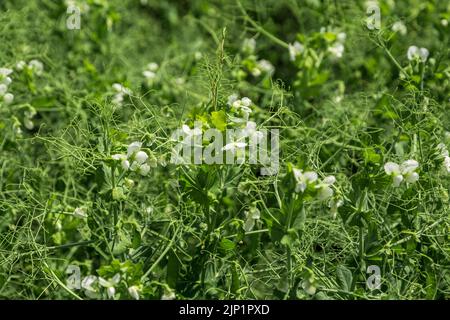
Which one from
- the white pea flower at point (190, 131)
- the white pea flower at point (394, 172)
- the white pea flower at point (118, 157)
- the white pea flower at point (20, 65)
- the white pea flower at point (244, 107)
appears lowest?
the white pea flower at point (394, 172)

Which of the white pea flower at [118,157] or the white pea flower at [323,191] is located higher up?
the white pea flower at [118,157]

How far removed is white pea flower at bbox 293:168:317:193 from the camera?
1551mm

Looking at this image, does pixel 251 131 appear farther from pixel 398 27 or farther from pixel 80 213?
pixel 398 27

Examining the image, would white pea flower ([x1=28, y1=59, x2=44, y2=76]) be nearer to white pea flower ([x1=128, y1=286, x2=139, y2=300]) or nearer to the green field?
the green field

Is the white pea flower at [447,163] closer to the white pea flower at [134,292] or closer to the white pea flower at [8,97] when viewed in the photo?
the white pea flower at [134,292]

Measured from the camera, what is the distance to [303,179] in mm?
1560

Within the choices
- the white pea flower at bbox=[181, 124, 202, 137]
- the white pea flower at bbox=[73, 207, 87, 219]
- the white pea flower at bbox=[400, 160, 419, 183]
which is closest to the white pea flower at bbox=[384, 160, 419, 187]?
the white pea flower at bbox=[400, 160, 419, 183]

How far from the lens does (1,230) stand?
202cm

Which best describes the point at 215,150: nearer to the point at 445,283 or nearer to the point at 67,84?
the point at 445,283

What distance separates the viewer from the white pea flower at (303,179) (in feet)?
5.09

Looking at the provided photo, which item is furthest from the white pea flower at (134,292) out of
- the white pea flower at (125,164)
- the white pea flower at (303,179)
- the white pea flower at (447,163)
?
the white pea flower at (447,163)

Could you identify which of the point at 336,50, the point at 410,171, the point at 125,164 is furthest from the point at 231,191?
the point at 336,50

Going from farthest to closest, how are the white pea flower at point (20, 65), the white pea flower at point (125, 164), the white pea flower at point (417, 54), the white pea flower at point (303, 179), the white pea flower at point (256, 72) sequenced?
the white pea flower at point (256, 72)
the white pea flower at point (20, 65)
the white pea flower at point (417, 54)
the white pea flower at point (125, 164)
the white pea flower at point (303, 179)

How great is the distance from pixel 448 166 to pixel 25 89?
1.34 meters
